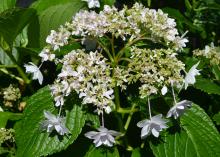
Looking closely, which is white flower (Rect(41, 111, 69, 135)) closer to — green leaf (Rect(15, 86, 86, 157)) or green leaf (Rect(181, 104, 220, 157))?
green leaf (Rect(15, 86, 86, 157))

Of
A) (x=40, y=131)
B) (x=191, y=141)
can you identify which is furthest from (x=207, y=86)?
(x=40, y=131)

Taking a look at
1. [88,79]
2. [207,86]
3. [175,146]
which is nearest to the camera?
[88,79]

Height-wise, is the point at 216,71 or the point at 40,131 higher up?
the point at 216,71

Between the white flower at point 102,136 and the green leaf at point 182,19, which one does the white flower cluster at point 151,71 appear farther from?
the green leaf at point 182,19

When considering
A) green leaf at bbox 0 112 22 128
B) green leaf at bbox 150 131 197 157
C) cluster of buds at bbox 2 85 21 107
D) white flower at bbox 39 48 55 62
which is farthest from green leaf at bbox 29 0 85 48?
green leaf at bbox 150 131 197 157

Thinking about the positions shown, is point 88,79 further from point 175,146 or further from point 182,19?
point 182,19

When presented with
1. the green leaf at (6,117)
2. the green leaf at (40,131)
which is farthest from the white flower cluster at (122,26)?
the green leaf at (6,117)
